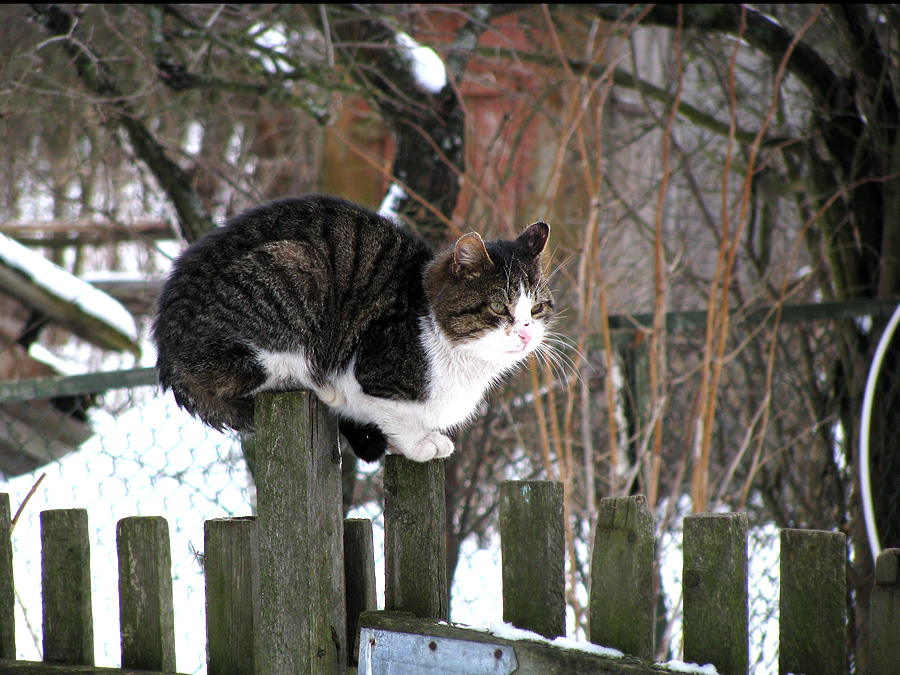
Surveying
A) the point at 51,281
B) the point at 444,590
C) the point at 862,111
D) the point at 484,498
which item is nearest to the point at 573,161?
the point at 862,111

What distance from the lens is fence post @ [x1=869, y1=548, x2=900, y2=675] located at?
4.03 ft

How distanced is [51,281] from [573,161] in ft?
8.91

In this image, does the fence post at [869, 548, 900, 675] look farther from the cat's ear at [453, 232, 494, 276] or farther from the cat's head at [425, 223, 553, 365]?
the cat's ear at [453, 232, 494, 276]

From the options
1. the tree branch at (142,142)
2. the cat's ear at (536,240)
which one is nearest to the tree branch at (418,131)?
the tree branch at (142,142)

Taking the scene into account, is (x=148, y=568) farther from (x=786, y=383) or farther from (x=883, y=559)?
(x=786, y=383)

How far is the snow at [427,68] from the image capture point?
10.3 feet

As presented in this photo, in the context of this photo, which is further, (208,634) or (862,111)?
(862,111)

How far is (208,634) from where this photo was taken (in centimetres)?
169

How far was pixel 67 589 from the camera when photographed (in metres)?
1.77

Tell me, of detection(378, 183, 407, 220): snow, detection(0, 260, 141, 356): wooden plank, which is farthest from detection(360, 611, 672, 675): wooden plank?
detection(0, 260, 141, 356): wooden plank

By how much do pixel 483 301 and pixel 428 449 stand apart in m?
0.41

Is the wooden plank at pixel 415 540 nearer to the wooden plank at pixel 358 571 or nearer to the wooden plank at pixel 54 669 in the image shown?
the wooden plank at pixel 358 571

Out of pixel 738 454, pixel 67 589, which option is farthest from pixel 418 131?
pixel 67 589

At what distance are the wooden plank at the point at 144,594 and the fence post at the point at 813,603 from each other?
1259 mm
